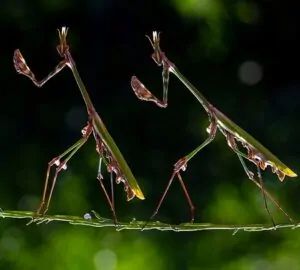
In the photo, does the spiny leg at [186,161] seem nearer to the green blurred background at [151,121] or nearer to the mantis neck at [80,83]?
the mantis neck at [80,83]

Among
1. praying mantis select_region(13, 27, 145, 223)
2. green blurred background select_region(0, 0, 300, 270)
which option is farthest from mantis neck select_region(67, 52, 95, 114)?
green blurred background select_region(0, 0, 300, 270)

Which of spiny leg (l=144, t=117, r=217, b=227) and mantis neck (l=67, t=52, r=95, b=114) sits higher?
mantis neck (l=67, t=52, r=95, b=114)

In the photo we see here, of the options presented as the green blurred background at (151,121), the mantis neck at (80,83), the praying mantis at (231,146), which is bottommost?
the green blurred background at (151,121)

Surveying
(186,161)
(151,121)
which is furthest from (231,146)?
(151,121)

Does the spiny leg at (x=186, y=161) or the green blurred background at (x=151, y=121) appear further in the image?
the green blurred background at (x=151, y=121)

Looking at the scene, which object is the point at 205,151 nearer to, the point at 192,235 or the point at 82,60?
the point at 192,235

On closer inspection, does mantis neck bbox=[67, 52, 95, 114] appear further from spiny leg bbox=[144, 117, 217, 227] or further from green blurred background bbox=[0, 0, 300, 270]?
green blurred background bbox=[0, 0, 300, 270]

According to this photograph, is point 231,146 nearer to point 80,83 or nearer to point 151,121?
point 80,83

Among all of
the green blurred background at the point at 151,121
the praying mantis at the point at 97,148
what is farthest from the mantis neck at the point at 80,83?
the green blurred background at the point at 151,121

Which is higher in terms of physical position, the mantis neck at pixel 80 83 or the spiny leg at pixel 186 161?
the mantis neck at pixel 80 83
